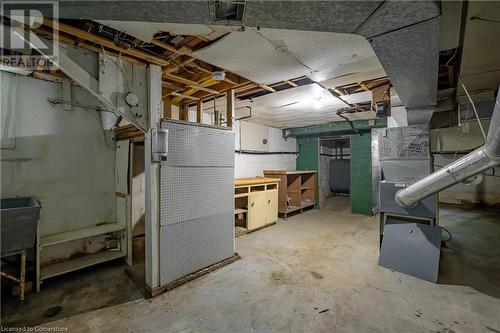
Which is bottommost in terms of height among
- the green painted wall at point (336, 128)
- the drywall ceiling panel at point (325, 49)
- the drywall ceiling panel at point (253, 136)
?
the drywall ceiling panel at point (253, 136)

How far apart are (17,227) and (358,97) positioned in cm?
427

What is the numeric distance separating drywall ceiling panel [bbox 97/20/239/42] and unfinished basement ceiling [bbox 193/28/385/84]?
0.13m

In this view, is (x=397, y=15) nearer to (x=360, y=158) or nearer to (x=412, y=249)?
(x=412, y=249)

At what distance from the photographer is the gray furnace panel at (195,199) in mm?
2279

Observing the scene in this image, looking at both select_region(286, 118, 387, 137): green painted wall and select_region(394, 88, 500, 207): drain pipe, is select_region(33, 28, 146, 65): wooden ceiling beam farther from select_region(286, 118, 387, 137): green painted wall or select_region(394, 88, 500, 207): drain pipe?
select_region(286, 118, 387, 137): green painted wall

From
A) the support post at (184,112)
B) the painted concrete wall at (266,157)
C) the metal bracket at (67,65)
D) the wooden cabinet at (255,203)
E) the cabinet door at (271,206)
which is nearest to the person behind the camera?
the metal bracket at (67,65)

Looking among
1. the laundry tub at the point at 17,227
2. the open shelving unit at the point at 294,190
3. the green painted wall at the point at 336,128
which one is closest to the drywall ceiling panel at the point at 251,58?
the laundry tub at the point at 17,227

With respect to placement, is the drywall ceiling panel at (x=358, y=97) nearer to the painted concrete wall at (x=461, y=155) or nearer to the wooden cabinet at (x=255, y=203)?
the wooden cabinet at (x=255, y=203)

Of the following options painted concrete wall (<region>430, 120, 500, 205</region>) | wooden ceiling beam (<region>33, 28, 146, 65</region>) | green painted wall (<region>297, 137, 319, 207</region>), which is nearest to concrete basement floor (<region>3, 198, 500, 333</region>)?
wooden ceiling beam (<region>33, 28, 146, 65</region>)

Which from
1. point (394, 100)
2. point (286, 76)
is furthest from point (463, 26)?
point (394, 100)

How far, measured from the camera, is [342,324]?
1.78 meters

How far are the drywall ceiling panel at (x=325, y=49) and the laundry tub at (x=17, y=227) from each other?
7.99 ft

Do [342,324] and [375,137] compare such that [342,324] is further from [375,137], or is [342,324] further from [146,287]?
[375,137]

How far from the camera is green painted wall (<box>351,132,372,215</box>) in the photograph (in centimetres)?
526
